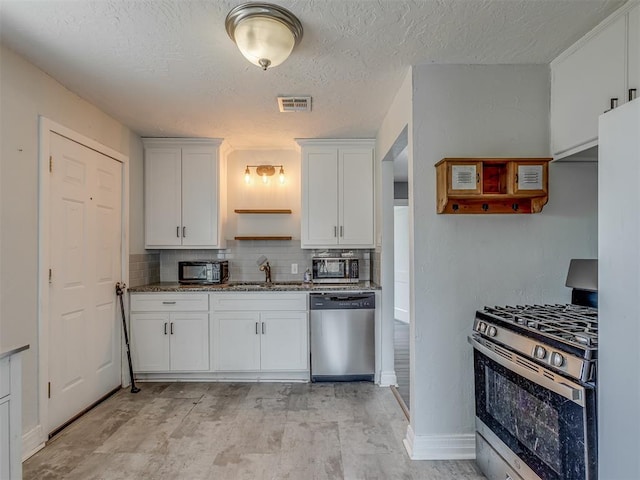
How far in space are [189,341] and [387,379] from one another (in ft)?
6.25

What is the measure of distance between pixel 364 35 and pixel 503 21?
27.8 inches

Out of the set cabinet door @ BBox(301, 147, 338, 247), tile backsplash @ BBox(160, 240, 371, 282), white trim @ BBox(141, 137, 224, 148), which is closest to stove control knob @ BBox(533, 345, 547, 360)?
cabinet door @ BBox(301, 147, 338, 247)

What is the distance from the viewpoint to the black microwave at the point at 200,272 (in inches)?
155

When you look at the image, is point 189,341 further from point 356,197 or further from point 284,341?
point 356,197

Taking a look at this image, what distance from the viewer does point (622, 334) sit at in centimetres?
124

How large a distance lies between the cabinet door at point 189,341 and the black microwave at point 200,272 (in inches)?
18.1

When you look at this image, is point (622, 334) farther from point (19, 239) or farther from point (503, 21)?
point (19, 239)

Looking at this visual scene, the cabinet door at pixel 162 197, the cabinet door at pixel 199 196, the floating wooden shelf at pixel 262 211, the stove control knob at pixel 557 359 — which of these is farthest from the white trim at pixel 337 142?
the stove control knob at pixel 557 359

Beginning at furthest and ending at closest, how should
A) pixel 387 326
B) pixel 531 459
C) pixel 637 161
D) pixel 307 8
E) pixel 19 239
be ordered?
1. pixel 387 326
2. pixel 19 239
3. pixel 307 8
4. pixel 531 459
5. pixel 637 161

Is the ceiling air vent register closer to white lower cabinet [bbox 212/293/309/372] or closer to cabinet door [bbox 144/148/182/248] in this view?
cabinet door [bbox 144/148/182/248]

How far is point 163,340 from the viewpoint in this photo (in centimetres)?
357

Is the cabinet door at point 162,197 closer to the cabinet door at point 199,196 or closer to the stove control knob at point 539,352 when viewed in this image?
the cabinet door at point 199,196

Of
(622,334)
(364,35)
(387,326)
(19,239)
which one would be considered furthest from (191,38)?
(387,326)

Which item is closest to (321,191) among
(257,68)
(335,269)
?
(335,269)
